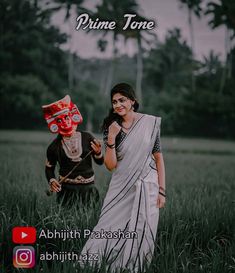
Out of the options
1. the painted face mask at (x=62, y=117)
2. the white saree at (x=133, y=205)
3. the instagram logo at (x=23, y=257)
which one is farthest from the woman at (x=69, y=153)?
the instagram logo at (x=23, y=257)

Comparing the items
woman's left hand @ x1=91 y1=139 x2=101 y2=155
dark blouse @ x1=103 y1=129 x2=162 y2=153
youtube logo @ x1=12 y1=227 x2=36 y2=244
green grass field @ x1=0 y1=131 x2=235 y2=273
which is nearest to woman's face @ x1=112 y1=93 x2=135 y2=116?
dark blouse @ x1=103 y1=129 x2=162 y2=153

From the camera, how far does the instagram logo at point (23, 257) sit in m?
2.32

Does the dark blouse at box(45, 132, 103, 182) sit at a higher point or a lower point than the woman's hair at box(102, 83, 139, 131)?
lower

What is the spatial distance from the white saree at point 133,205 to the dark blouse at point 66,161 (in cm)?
22

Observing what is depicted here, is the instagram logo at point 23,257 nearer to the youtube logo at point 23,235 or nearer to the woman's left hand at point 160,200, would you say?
the youtube logo at point 23,235

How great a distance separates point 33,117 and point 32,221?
0.71 meters

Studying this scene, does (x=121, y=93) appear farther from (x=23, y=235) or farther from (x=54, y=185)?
(x=23, y=235)

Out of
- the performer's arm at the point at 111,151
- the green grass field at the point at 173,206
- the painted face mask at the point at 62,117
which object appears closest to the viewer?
the performer's arm at the point at 111,151

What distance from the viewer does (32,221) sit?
2.48m

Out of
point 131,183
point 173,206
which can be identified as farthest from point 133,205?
point 173,206

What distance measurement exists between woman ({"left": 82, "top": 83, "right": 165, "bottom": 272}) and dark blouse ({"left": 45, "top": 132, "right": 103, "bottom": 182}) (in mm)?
214

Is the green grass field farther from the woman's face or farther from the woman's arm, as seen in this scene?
the woman's face

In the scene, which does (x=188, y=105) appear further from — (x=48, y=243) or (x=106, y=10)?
(x=48, y=243)

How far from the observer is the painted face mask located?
2.42 meters
